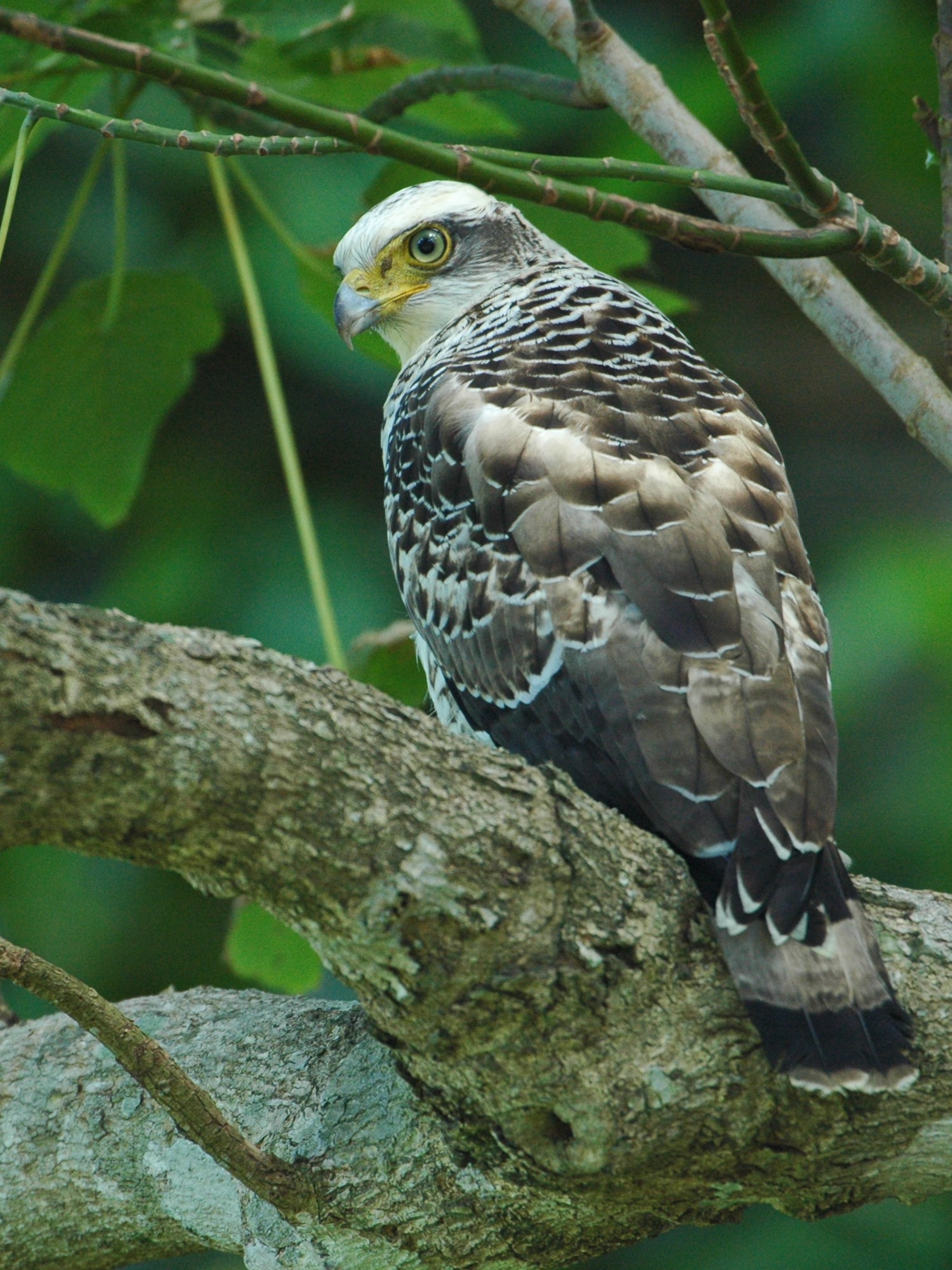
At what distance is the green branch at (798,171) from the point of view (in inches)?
76.9

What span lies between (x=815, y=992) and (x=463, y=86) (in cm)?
210

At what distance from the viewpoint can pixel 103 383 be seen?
3.44m

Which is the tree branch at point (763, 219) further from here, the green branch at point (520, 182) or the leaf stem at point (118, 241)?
the leaf stem at point (118, 241)

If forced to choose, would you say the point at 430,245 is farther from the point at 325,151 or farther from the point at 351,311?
the point at 325,151

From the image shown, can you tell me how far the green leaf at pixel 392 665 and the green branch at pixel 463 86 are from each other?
1.13 meters

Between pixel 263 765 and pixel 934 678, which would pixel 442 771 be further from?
pixel 934 678

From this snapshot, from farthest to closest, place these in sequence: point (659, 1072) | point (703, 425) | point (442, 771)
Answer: point (703, 425)
point (659, 1072)
point (442, 771)

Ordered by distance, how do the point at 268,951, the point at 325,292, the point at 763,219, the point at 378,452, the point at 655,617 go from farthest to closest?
the point at 378,452 → the point at 325,292 → the point at 763,219 → the point at 268,951 → the point at 655,617

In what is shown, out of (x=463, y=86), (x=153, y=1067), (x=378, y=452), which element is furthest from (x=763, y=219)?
Result: (x=378, y=452)

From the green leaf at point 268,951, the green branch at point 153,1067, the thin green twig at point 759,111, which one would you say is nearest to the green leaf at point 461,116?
the thin green twig at point 759,111

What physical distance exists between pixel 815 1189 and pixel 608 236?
218 cm

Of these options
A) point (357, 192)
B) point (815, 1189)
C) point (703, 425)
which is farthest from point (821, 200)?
point (357, 192)

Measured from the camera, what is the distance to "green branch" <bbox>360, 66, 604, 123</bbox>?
10.1 feet

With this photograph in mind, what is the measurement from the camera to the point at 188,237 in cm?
661
